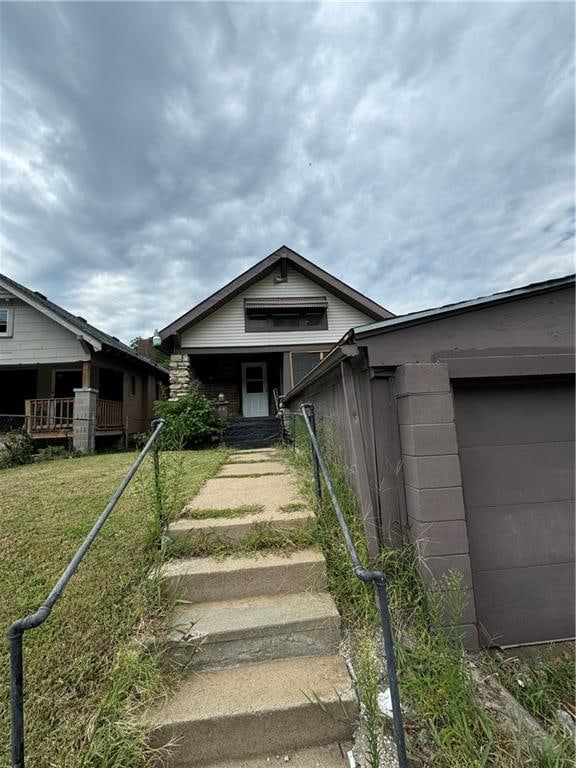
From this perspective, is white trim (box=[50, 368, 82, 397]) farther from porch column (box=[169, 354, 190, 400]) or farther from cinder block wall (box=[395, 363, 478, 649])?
cinder block wall (box=[395, 363, 478, 649])

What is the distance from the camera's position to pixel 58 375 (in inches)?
490

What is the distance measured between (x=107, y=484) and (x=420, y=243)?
10537 millimetres

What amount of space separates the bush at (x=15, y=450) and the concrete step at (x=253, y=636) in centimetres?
794

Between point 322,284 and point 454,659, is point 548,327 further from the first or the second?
point 322,284

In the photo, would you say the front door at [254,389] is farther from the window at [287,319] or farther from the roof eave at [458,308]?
the roof eave at [458,308]

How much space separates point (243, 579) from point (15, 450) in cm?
820

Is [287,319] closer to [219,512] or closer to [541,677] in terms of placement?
[219,512]

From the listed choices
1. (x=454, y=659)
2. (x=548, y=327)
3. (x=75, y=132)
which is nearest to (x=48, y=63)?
(x=75, y=132)

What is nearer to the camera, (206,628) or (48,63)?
(206,628)

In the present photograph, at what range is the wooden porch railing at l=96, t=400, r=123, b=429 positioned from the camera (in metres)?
10.2

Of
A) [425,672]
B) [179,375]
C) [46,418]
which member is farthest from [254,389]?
[425,672]

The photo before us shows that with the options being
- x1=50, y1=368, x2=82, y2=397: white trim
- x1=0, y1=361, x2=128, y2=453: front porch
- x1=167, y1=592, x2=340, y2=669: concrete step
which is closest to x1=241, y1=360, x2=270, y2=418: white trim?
x1=0, y1=361, x2=128, y2=453: front porch

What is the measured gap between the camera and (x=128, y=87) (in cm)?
544

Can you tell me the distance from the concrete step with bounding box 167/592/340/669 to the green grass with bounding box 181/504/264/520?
840mm
